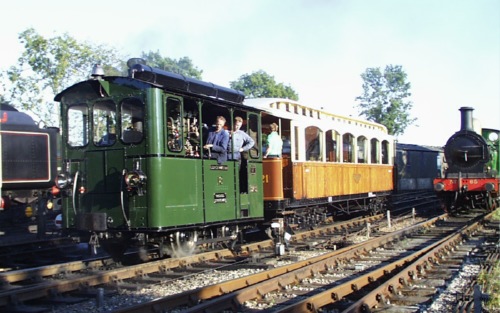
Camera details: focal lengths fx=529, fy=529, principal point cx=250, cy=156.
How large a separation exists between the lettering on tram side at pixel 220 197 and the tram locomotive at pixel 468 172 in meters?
10.9

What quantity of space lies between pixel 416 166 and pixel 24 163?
2747 centimetres

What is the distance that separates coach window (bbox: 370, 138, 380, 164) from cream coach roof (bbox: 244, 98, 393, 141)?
0.20 meters

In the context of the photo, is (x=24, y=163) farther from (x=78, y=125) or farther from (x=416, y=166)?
(x=416, y=166)

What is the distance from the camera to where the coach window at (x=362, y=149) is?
53.8 feet

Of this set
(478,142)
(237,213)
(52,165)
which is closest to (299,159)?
(237,213)

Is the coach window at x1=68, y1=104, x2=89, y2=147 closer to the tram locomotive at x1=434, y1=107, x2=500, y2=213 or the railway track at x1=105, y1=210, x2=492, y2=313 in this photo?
the railway track at x1=105, y1=210, x2=492, y2=313

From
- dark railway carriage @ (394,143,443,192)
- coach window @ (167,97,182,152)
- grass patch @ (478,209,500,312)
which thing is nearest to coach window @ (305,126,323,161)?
coach window @ (167,97,182,152)

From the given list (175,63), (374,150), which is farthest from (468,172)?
(175,63)

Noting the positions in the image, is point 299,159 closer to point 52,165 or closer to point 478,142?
point 52,165

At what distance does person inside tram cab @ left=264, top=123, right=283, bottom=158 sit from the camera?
11398mm

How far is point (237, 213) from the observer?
9.85 meters

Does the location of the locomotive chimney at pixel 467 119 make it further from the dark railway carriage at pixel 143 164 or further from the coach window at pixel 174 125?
the coach window at pixel 174 125

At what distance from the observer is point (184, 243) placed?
8.87m

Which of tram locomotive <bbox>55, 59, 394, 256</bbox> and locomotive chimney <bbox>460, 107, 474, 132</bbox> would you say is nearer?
tram locomotive <bbox>55, 59, 394, 256</bbox>
